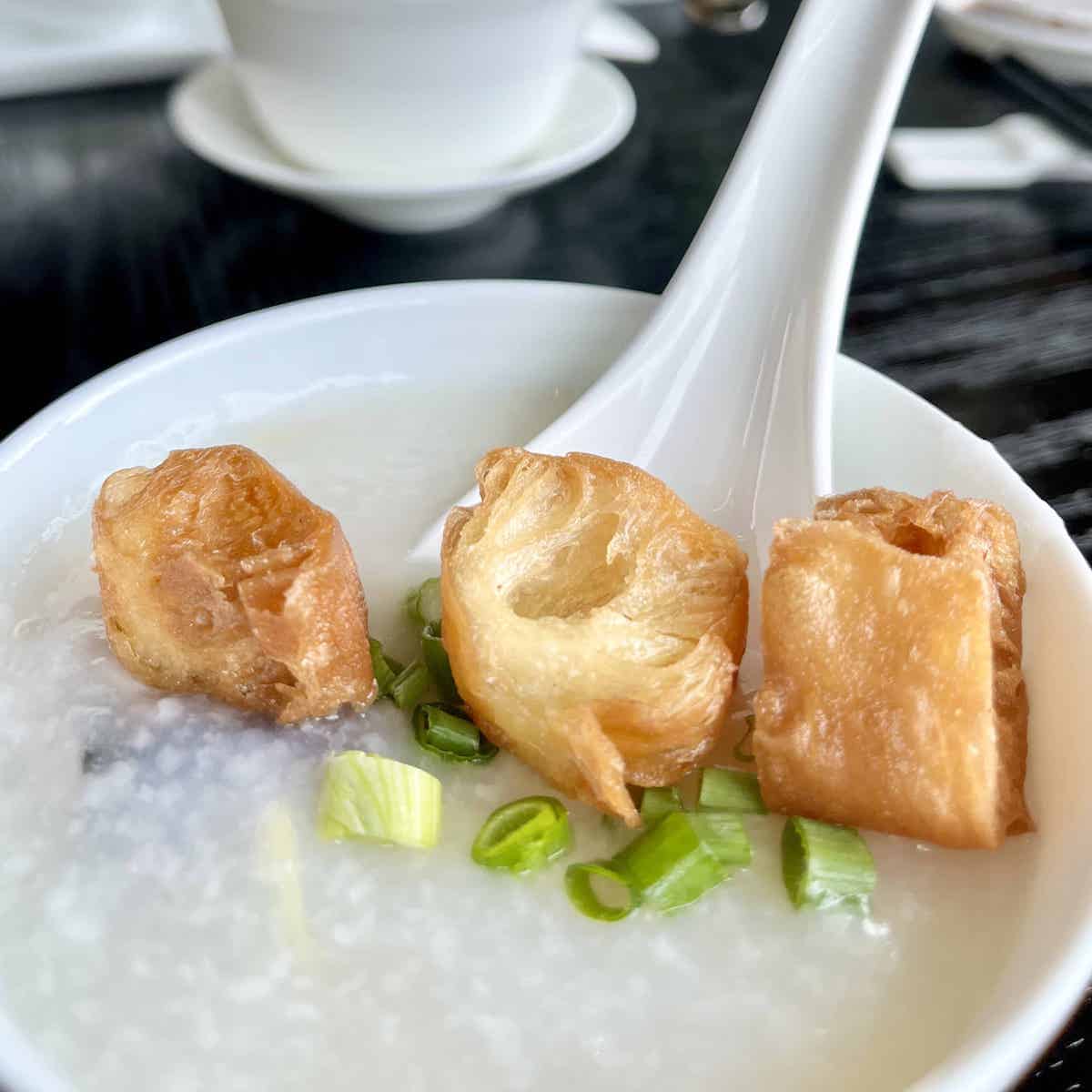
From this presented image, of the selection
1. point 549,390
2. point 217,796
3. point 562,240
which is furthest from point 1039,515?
point 562,240

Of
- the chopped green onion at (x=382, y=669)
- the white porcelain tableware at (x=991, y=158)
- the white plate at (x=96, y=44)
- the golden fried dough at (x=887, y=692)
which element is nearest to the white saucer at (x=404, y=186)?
the white plate at (x=96, y=44)

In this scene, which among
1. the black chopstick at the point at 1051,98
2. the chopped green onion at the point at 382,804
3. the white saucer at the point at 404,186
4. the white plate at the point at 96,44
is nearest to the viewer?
the chopped green onion at the point at 382,804

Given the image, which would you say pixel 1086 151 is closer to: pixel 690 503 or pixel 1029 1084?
pixel 690 503

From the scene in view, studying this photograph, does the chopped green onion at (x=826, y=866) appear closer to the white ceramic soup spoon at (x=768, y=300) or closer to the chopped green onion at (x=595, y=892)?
the chopped green onion at (x=595, y=892)

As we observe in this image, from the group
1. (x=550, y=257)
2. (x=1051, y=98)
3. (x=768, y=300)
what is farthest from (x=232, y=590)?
(x=1051, y=98)

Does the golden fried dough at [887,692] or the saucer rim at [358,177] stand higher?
the saucer rim at [358,177]

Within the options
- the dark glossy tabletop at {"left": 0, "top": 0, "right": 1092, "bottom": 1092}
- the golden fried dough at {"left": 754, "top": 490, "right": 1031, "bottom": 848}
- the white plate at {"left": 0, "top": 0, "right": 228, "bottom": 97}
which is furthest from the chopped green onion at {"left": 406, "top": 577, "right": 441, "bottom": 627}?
the white plate at {"left": 0, "top": 0, "right": 228, "bottom": 97}

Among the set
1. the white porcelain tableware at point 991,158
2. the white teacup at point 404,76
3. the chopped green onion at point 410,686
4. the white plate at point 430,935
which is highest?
the white teacup at point 404,76
